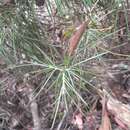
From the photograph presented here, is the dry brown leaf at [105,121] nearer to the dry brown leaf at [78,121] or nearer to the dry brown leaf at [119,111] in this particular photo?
the dry brown leaf at [119,111]

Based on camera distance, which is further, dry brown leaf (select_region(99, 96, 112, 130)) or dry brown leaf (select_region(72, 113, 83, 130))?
dry brown leaf (select_region(72, 113, 83, 130))

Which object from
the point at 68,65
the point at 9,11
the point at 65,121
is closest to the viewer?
the point at 68,65

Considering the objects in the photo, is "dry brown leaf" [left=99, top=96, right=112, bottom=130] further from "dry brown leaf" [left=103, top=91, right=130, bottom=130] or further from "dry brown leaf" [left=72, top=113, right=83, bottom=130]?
"dry brown leaf" [left=72, top=113, right=83, bottom=130]

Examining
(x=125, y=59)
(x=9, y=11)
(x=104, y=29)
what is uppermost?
(x=9, y=11)

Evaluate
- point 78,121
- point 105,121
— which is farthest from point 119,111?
point 78,121

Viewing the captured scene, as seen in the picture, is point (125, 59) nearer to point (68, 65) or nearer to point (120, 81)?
point (120, 81)

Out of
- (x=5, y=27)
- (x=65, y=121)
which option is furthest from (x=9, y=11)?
(x=65, y=121)

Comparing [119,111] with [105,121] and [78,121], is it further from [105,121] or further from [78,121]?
A: [78,121]

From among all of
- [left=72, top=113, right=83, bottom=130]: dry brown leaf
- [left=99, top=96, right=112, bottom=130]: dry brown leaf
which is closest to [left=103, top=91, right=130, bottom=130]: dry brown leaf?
[left=99, top=96, right=112, bottom=130]: dry brown leaf

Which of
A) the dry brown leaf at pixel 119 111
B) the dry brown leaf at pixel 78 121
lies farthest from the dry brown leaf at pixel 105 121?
the dry brown leaf at pixel 78 121

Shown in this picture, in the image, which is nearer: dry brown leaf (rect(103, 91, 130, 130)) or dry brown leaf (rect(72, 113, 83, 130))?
dry brown leaf (rect(103, 91, 130, 130))

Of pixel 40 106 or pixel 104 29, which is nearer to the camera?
pixel 104 29
